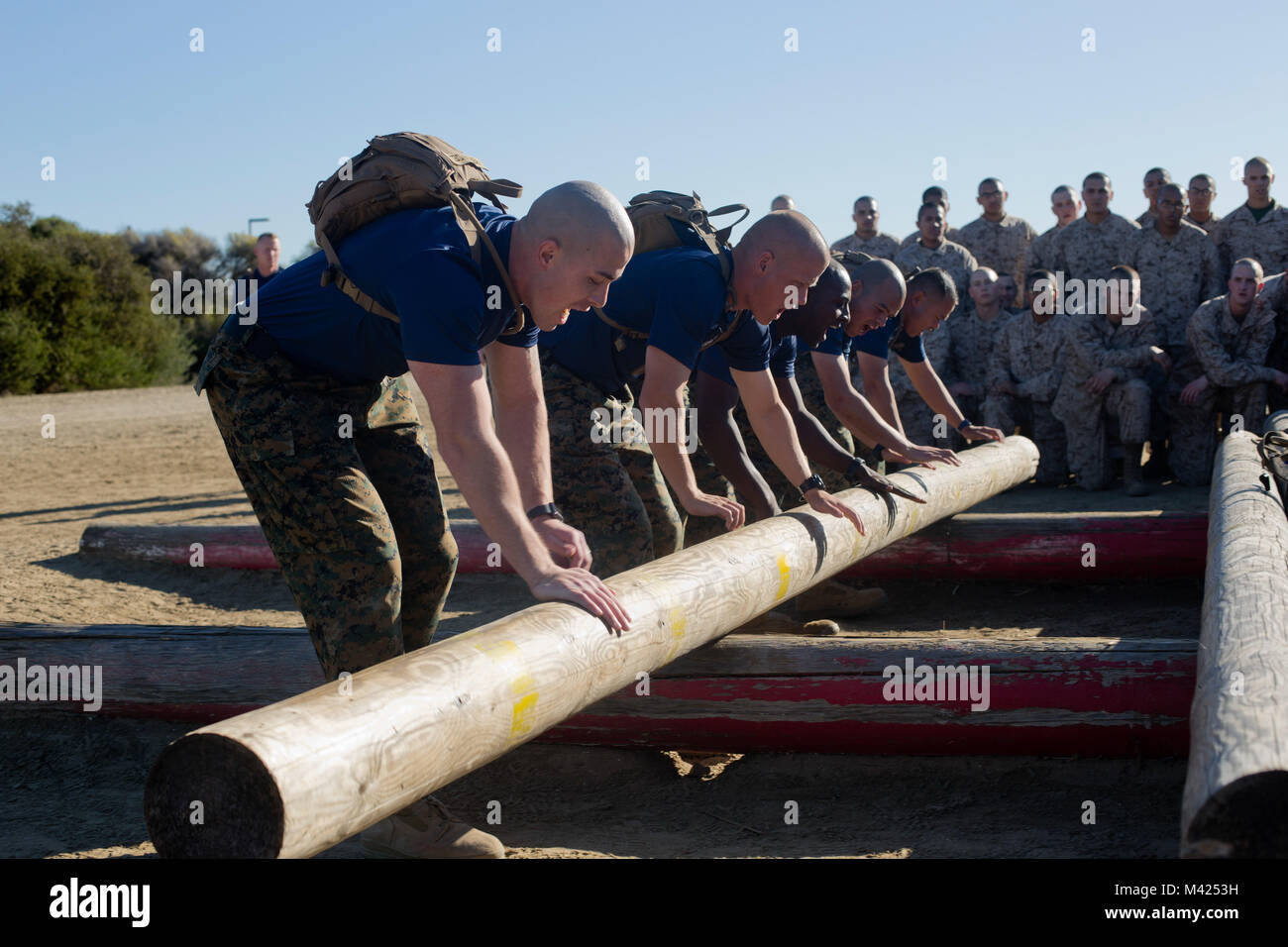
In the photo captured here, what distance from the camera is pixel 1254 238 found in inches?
392

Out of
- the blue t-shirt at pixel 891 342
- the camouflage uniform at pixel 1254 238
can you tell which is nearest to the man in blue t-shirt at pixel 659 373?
the blue t-shirt at pixel 891 342

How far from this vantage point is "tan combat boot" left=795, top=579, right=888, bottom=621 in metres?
5.75

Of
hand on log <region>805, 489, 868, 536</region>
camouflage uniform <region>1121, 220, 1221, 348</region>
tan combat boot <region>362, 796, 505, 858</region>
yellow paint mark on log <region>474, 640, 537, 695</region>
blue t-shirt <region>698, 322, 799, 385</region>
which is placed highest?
camouflage uniform <region>1121, 220, 1221, 348</region>

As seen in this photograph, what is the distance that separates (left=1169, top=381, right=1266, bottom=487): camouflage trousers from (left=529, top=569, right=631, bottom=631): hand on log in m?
7.57

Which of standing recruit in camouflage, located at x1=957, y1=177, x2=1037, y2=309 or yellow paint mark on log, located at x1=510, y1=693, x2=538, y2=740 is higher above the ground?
standing recruit in camouflage, located at x1=957, y1=177, x2=1037, y2=309

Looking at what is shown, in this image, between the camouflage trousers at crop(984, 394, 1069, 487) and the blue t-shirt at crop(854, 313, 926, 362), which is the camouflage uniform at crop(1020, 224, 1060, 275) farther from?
the blue t-shirt at crop(854, 313, 926, 362)

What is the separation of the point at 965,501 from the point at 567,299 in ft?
12.5

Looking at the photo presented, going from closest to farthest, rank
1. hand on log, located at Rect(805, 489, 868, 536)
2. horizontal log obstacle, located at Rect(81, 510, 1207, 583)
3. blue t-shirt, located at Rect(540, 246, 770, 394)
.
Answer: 1. blue t-shirt, located at Rect(540, 246, 770, 394)
2. hand on log, located at Rect(805, 489, 868, 536)
3. horizontal log obstacle, located at Rect(81, 510, 1207, 583)

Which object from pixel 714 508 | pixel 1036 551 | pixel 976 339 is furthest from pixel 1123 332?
pixel 714 508

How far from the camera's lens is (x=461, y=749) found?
2340 mm

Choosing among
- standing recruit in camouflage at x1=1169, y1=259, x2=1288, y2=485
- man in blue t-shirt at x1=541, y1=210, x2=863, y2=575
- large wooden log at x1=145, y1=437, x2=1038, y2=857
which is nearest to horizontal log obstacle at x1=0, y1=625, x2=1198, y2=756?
large wooden log at x1=145, y1=437, x2=1038, y2=857

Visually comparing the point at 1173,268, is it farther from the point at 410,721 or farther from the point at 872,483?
the point at 410,721
